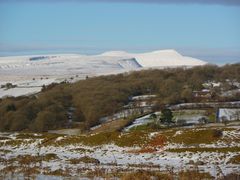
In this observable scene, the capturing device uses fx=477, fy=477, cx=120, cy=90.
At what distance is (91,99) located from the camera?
399 ft

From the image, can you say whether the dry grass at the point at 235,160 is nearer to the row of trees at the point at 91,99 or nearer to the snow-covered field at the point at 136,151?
the snow-covered field at the point at 136,151

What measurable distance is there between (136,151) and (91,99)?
81603 millimetres

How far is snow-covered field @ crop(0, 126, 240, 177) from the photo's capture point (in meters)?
31.6

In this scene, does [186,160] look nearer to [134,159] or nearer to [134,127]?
[134,159]

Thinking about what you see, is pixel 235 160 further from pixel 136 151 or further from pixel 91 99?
pixel 91 99

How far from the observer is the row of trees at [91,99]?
100856 millimetres

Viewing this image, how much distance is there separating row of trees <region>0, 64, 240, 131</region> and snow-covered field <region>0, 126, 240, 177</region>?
158 ft

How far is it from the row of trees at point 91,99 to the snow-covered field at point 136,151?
48070mm

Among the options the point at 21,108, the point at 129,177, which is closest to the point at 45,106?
the point at 21,108

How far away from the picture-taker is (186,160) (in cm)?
3306

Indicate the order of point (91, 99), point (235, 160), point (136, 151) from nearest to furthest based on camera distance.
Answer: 1. point (235, 160)
2. point (136, 151)
3. point (91, 99)

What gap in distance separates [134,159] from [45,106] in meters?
78.9

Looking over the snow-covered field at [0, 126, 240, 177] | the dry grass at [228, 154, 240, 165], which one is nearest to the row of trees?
the snow-covered field at [0, 126, 240, 177]

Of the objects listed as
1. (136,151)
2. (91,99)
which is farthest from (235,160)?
(91,99)
